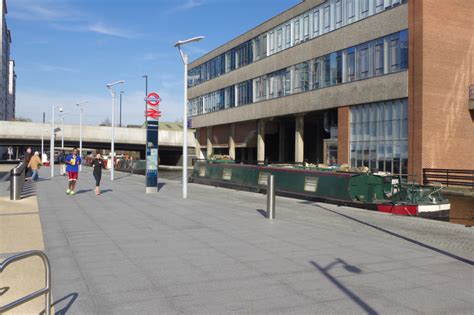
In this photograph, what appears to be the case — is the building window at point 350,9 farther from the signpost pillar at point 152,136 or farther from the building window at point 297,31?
the signpost pillar at point 152,136

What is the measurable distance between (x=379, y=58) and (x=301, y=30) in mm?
11448

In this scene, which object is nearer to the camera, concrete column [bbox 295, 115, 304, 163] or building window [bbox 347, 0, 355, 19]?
building window [bbox 347, 0, 355, 19]

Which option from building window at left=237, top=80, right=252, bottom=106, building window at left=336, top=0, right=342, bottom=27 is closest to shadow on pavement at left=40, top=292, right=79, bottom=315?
building window at left=336, top=0, right=342, bottom=27

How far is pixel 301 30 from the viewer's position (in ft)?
142

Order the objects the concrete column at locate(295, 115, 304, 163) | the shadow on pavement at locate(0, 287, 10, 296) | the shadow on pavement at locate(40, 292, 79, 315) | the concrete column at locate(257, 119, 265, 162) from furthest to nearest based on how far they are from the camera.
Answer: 1. the concrete column at locate(257, 119, 265, 162)
2. the concrete column at locate(295, 115, 304, 163)
3. the shadow on pavement at locate(0, 287, 10, 296)
4. the shadow on pavement at locate(40, 292, 79, 315)

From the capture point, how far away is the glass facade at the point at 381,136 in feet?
105

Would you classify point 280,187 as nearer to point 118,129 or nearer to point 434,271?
point 434,271

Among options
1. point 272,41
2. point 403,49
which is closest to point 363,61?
point 403,49

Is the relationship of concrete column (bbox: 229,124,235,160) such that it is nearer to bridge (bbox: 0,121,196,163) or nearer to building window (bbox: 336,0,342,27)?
bridge (bbox: 0,121,196,163)

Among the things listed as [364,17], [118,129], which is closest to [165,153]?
[118,129]

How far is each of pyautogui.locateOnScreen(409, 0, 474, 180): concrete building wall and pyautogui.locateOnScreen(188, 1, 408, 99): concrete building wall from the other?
1.51 m

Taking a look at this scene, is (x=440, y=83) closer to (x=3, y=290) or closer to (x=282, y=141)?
(x=282, y=141)

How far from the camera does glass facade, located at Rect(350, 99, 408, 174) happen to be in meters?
32.1

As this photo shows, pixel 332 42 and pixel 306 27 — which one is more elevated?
pixel 306 27
